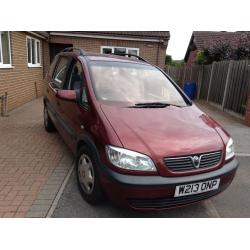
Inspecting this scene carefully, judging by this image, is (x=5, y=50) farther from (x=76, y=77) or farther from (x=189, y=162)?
(x=189, y=162)

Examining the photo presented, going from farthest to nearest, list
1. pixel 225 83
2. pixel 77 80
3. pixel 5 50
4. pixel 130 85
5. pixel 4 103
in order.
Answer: pixel 225 83 < pixel 5 50 < pixel 4 103 < pixel 77 80 < pixel 130 85

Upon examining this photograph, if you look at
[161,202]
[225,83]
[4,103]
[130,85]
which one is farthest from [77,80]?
[225,83]

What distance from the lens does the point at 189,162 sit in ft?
8.36

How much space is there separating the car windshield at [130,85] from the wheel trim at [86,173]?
769mm

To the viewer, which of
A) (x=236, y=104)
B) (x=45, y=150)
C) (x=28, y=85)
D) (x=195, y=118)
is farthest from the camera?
(x=28, y=85)

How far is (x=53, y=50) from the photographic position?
1402 centimetres

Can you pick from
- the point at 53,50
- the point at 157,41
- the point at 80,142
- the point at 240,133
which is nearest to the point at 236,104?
the point at 240,133

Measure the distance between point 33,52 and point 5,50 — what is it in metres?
3.56

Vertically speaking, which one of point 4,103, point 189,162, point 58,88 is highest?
point 58,88

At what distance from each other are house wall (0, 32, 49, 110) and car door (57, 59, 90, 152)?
4.41 meters

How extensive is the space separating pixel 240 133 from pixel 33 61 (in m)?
9.16

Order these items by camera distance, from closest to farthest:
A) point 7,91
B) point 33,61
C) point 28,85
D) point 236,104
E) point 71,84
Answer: point 71,84 → point 7,91 → point 236,104 → point 28,85 → point 33,61

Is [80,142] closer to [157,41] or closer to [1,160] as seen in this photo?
[1,160]

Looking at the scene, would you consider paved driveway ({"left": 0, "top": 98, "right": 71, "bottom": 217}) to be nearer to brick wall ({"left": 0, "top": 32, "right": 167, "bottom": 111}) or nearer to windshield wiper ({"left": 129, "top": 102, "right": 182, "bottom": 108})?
windshield wiper ({"left": 129, "top": 102, "right": 182, "bottom": 108})
